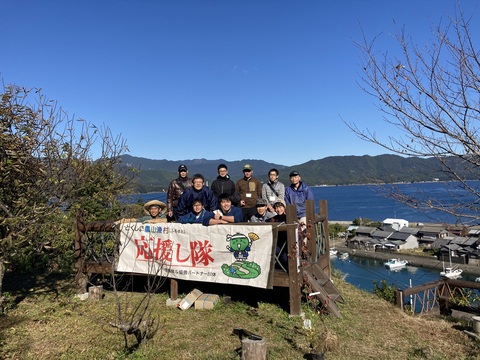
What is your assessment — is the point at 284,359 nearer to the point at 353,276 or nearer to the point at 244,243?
the point at 244,243

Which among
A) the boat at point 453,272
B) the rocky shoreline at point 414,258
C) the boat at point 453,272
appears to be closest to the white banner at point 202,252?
the boat at point 453,272

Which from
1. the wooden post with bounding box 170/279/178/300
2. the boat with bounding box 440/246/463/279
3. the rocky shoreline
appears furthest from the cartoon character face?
the rocky shoreline

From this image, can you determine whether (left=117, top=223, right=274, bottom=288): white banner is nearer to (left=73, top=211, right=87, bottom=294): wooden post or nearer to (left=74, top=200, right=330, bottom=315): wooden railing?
(left=74, top=200, right=330, bottom=315): wooden railing

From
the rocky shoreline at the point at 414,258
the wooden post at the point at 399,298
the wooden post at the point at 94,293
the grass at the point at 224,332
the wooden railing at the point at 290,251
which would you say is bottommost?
the rocky shoreline at the point at 414,258

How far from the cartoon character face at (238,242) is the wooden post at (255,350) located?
2221mm

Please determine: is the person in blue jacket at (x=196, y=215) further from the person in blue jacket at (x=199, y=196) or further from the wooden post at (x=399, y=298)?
the wooden post at (x=399, y=298)

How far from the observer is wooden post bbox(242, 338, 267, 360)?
3979 millimetres

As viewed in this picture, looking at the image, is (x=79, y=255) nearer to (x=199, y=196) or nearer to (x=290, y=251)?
(x=199, y=196)

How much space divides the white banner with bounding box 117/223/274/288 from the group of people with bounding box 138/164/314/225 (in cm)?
34

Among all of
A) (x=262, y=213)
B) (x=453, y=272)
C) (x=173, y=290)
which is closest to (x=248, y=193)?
(x=262, y=213)

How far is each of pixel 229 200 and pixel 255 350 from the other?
3.32 metres

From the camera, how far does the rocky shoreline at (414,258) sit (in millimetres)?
48487

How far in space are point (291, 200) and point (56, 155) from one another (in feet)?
17.0

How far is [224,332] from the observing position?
17.6ft
